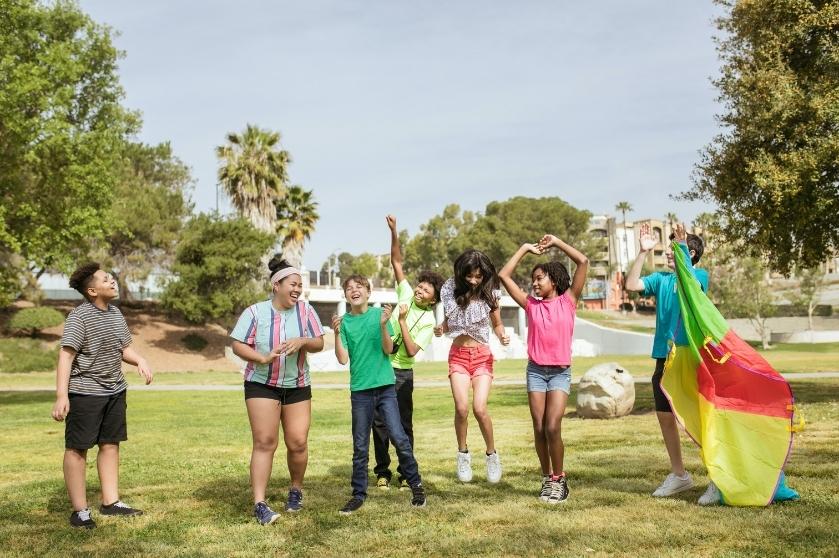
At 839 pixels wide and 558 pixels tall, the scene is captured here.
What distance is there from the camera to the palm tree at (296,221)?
47594 millimetres

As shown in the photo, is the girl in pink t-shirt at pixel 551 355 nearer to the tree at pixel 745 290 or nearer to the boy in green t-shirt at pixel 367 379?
the boy in green t-shirt at pixel 367 379

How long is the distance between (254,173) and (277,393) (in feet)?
133

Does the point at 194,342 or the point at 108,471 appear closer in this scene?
the point at 108,471

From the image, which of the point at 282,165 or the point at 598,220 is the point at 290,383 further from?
the point at 598,220

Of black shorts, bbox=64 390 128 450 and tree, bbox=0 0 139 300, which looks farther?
tree, bbox=0 0 139 300

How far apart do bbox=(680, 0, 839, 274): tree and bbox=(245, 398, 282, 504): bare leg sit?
12091 mm

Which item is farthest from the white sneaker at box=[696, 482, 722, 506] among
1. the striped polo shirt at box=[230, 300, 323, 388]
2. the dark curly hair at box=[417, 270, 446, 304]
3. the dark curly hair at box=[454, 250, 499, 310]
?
the striped polo shirt at box=[230, 300, 323, 388]

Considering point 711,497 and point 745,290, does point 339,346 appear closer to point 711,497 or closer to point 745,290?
point 711,497

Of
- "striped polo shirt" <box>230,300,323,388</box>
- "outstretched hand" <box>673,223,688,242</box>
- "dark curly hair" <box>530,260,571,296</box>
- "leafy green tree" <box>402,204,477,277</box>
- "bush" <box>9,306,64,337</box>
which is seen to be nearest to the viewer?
"striped polo shirt" <box>230,300,323,388</box>

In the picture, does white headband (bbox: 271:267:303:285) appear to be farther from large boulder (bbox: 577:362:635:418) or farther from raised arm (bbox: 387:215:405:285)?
large boulder (bbox: 577:362:635:418)

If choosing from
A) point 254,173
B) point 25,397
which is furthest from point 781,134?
point 254,173

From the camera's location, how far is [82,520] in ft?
20.2

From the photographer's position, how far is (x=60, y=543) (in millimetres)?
5645

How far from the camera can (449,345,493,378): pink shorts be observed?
24.2ft
